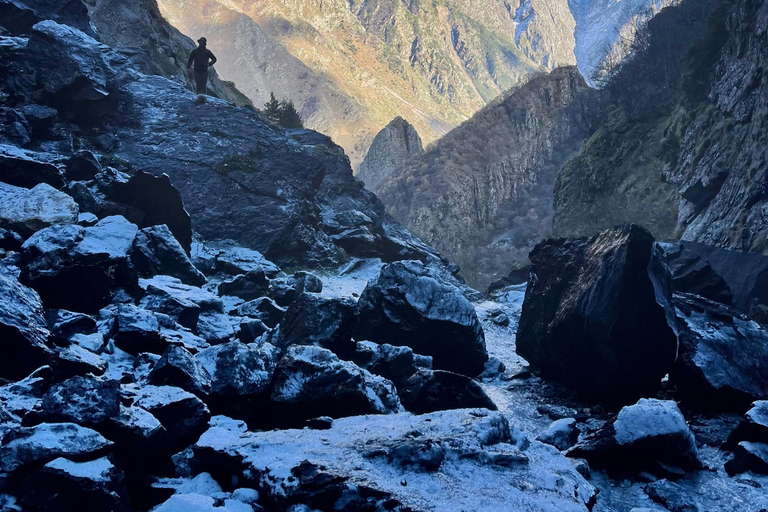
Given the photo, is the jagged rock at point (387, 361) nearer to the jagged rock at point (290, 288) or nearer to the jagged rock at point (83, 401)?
the jagged rock at point (290, 288)

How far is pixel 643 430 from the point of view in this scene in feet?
20.4

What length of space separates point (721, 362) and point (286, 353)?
6.34 metres

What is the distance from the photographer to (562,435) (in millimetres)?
6980

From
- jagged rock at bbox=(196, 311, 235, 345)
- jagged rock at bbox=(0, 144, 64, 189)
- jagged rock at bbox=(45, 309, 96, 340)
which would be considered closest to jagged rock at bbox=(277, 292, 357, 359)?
Result: jagged rock at bbox=(196, 311, 235, 345)

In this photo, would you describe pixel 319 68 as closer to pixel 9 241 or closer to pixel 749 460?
pixel 9 241

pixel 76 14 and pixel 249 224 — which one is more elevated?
pixel 76 14

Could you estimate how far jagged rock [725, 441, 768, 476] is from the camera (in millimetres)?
6055

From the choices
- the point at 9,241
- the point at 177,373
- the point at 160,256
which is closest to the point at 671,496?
the point at 177,373

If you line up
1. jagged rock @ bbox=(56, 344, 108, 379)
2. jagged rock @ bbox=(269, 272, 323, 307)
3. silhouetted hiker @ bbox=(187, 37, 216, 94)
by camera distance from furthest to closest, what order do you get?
1. silhouetted hiker @ bbox=(187, 37, 216, 94)
2. jagged rock @ bbox=(269, 272, 323, 307)
3. jagged rock @ bbox=(56, 344, 108, 379)

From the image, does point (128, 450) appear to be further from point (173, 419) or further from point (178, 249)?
point (178, 249)

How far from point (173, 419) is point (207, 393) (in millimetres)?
810

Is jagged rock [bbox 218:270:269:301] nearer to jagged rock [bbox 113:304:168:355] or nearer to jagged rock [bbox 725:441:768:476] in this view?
jagged rock [bbox 113:304:168:355]

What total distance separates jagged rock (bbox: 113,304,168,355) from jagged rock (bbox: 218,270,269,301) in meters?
4.67

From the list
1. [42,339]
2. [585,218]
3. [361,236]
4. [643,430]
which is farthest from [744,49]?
[42,339]
